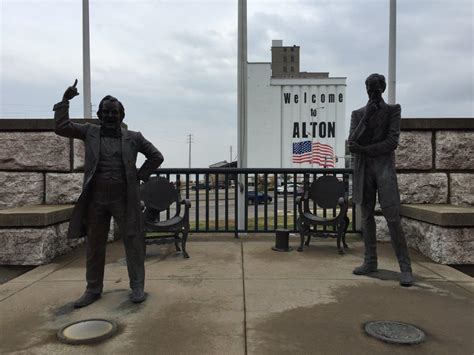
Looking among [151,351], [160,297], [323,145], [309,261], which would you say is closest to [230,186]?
[309,261]

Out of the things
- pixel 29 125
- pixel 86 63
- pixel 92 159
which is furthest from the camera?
pixel 86 63

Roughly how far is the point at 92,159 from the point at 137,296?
139 cm

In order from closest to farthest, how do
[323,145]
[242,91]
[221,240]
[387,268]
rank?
[387,268] → [221,240] → [242,91] → [323,145]

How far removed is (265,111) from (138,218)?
160 feet

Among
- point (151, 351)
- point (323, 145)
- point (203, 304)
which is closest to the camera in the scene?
point (151, 351)

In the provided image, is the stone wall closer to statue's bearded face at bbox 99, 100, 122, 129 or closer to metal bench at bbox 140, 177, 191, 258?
metal bench at bbox 140, 177, 191, 258

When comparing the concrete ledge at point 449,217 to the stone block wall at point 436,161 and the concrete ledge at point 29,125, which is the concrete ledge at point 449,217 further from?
the concrete ledge at point 29,125

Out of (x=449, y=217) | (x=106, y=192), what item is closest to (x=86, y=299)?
(x=106, y=192)

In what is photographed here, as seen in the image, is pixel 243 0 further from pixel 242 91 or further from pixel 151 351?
pixel 151 351

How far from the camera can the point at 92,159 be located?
12.9ft

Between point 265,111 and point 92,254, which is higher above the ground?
point 265,111

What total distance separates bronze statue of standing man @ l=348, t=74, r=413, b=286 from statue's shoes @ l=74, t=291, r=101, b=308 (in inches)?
121

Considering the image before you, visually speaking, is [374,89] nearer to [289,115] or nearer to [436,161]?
[436,161]

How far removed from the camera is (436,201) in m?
6.96
